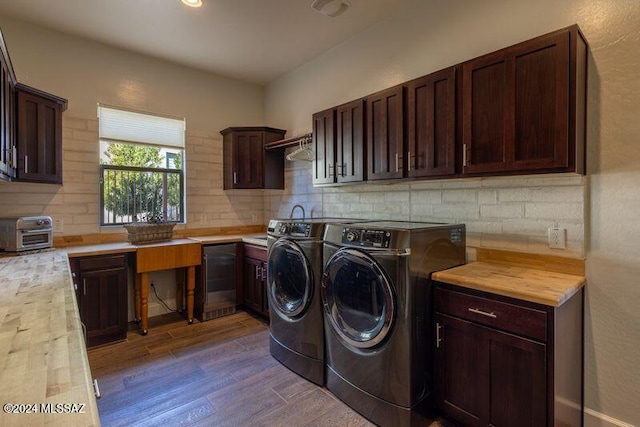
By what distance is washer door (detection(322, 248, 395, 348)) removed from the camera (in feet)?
6.12

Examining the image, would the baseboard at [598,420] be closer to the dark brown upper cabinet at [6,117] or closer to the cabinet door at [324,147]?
the cabinet door at [324,147]

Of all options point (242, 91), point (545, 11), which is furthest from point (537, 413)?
point (242, 91)

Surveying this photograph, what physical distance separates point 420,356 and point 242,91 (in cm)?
381

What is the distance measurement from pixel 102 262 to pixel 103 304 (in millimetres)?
376

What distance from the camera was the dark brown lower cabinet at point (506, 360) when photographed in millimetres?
1475

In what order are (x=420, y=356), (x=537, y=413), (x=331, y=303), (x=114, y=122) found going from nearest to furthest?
(x=537, y=413), (x=420, y=356), (x=331, y=303), (x=114, y=122)

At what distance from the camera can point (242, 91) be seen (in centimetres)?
433

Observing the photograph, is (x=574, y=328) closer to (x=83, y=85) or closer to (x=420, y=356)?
(x=420, y=356)

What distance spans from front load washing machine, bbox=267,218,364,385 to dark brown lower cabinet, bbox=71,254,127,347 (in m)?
1.41

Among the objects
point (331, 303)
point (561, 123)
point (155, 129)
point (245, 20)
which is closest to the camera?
point (561, 123)

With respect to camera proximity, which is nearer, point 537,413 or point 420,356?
point 537,413

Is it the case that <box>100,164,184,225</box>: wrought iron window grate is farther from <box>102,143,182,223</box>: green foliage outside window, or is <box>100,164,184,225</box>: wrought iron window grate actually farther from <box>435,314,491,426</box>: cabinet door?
<box>435,314,491,426</box>: cabinet door

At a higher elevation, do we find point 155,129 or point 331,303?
point 155,129

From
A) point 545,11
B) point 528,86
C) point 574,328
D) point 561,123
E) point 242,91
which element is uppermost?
point 242,91
